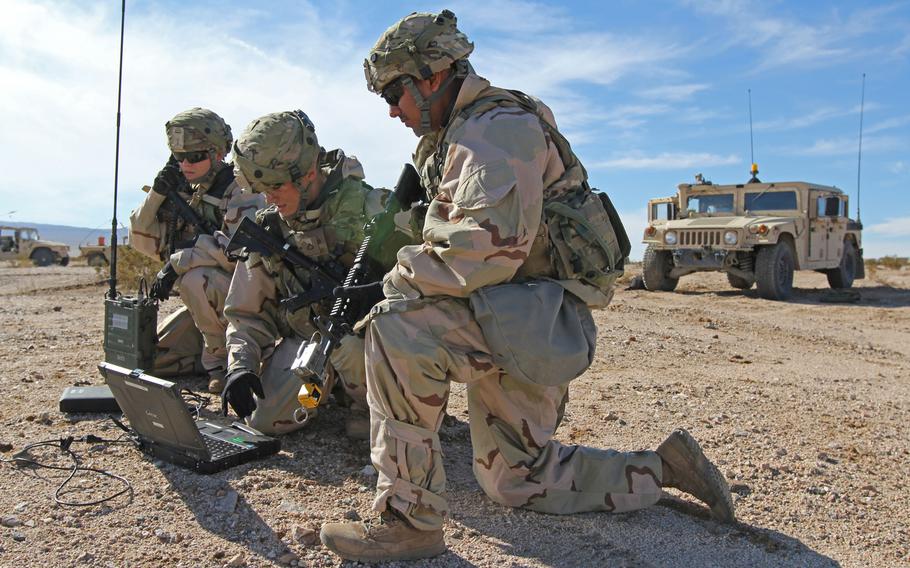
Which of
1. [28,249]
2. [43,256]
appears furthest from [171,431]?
[28,249]

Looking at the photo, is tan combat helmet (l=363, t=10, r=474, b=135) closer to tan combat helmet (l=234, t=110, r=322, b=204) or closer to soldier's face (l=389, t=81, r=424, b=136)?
soldier's face (l=389, t=81, r=424, b=136)

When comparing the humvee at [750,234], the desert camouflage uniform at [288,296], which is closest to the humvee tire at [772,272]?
the humvee at [750,234]

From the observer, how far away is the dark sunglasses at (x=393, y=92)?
8.32 ft

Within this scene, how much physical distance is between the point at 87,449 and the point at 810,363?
16.2 ft

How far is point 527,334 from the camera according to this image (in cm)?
227

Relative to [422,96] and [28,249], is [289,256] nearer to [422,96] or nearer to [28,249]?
[422,96]

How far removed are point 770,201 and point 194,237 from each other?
10.3 m

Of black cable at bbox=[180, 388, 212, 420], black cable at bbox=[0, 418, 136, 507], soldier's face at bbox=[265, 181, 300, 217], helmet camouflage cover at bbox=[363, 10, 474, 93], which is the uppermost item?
helmet camouflage cover at bbox=[363, 10, 474, 93]

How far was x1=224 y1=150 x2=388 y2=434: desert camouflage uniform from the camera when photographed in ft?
11.2

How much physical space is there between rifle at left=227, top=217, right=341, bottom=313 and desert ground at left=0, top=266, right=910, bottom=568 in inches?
24.9

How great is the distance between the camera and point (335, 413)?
12.5 ft

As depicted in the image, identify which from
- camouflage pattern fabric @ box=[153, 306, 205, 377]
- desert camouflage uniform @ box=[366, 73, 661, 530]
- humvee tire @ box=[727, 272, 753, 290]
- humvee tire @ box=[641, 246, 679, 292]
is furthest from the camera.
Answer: humvee tire @ box=[727, 272, 753, 290]

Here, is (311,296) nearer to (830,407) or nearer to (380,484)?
(380,484)

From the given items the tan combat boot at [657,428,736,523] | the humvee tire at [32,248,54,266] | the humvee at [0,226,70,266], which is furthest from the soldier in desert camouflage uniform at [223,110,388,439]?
the humvee tire at [32,248,54,266]
